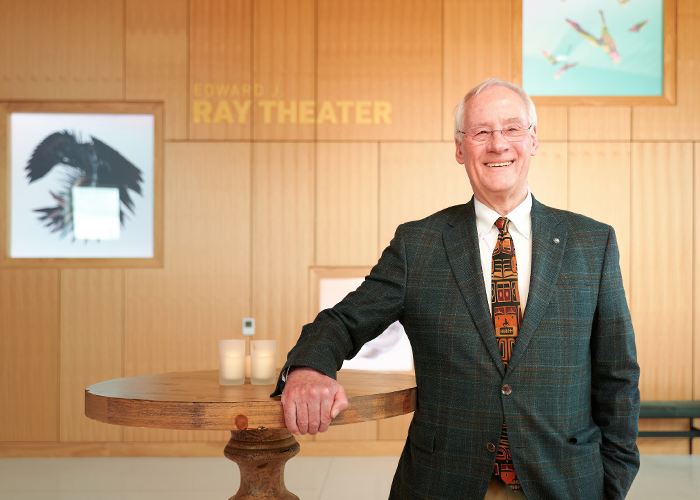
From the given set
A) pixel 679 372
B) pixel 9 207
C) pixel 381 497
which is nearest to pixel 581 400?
pixel 381 497

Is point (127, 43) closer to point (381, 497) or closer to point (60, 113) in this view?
point (60, 113)

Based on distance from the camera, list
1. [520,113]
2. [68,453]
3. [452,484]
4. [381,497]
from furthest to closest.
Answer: [68,453]
[381,497]
[520,113]
[452,484]

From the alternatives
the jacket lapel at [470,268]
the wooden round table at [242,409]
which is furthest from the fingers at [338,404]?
the jacket lapel at [470,268]

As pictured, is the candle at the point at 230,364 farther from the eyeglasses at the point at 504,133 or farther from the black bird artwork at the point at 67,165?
the black bird artwork at the point at 67,165

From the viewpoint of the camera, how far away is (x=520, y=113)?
1.79 m

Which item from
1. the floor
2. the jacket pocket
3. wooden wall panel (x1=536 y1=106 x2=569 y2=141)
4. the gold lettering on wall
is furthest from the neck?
wooden wall panel (x1=536 y1=106 x2=569 y2=141)

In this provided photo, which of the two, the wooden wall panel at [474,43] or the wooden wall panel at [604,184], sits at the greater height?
the wooden wall panel at [474,43]

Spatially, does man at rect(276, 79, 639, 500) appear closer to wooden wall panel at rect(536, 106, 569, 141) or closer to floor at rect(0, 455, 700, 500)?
floor at rect(0, 455, 700, 500)

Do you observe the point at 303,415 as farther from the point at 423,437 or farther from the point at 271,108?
the point at 271,108

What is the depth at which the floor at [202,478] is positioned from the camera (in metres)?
4.14

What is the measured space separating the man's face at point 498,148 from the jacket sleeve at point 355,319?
27cm

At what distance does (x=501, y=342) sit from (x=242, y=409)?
28.3 inches

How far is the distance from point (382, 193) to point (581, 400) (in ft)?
11.6

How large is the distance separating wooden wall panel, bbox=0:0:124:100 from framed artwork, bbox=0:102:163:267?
127 mm
